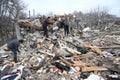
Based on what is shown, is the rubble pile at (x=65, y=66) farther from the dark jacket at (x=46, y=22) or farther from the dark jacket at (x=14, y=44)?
the dark jacket at (x=46, y=22)

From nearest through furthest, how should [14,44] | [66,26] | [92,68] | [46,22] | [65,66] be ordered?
1. [92,68]
2. [65,66]
3. [14,44]
4. [46,22]
5. [66,26]

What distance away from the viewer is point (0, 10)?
34906 mm

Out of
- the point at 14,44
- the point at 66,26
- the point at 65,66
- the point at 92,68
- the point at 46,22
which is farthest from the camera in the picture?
the point at 66,26

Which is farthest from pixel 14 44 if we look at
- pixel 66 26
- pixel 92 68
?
pixel 66 26

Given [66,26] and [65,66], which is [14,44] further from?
[66,26]

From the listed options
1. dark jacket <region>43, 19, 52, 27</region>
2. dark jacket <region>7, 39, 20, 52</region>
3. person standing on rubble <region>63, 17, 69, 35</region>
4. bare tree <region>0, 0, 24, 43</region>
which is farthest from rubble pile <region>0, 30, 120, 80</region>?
Answer: bare tree <region>0, 0, 24, 43</region>

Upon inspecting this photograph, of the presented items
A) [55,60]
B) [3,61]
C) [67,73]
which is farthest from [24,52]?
[67,73]

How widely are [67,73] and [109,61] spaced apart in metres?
1.96

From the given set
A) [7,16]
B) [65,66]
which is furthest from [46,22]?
[7,16]

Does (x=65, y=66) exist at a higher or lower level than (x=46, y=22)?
lower

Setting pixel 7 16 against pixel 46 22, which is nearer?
pixel 46 22

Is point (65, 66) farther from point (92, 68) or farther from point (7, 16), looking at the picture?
point (7, 16)

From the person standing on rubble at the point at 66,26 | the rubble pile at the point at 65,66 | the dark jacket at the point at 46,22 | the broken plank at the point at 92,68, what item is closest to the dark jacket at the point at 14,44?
the rubble pile at the point at 65,66

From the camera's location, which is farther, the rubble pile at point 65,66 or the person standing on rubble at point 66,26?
the person standing on rubble at point 66,26
